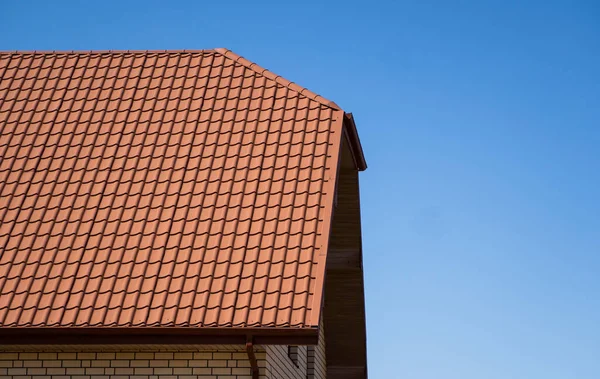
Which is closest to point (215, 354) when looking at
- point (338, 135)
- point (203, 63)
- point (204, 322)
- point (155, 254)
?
point (204, 322)

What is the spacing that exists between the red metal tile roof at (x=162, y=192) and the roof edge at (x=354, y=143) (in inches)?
8.5

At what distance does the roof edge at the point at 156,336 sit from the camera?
842 centimetres

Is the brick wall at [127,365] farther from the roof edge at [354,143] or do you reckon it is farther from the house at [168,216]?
the roof edge at [354,143]

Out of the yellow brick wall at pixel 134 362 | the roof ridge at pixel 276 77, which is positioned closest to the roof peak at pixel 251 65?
the roof ridge at pixel 276 77

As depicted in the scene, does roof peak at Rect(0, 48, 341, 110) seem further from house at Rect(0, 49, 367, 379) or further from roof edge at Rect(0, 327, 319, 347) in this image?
roof edge at Rect(0, 327, 319, 347)

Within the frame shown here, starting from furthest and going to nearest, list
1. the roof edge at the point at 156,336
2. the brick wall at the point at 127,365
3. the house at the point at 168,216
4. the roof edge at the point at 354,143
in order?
1. the roof edge at the point at 354,143
2. the brick wall at the point at 127,365
3. the house at the point at 168,216
4. the roof edge at the point at 156,336

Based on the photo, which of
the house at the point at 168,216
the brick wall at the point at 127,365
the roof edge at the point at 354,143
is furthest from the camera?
the roof edge at the point at 354,143

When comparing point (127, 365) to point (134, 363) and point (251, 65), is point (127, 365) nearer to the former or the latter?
point (134, 363)

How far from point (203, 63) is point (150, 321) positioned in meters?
4.67

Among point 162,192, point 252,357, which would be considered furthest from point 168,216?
point 252,357

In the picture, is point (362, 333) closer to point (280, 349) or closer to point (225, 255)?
point (280, 349)

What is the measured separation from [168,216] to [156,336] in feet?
5.41

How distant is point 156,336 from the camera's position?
8578mm

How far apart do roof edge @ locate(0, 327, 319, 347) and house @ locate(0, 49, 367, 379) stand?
0.02 meters
